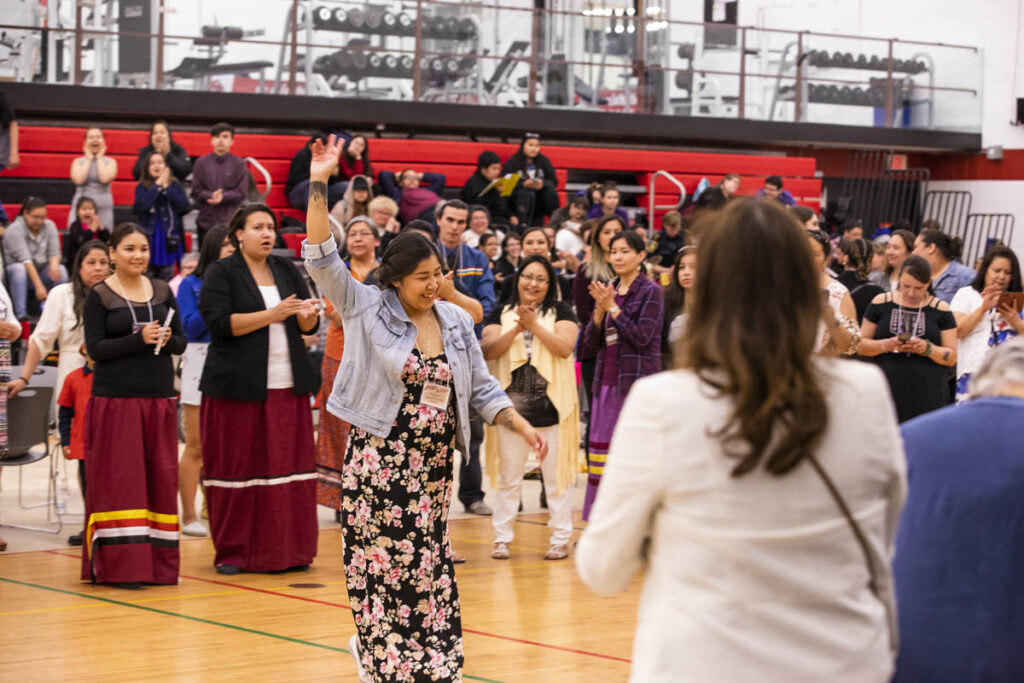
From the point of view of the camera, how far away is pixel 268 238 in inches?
265

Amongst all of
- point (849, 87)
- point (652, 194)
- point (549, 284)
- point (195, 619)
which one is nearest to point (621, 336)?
point (549, 284)

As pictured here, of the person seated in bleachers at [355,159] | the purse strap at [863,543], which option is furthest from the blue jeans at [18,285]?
the purse strap at [863,543]

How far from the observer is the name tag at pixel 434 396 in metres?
4.52

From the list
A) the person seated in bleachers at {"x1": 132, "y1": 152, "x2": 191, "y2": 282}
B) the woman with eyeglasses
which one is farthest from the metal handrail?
the woman with eyeglasses

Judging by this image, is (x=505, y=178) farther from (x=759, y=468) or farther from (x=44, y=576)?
(x=759, y=468)

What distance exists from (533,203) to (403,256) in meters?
10.2

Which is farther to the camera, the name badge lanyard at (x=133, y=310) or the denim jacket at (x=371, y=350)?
the name badge lanyard at (x=133, y=310)

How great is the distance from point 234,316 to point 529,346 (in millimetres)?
1704

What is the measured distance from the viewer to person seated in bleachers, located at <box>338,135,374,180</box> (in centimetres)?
1377

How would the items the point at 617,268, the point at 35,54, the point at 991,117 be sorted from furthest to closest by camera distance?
the point at 991,117
the point at 35,54
the point at 617,268

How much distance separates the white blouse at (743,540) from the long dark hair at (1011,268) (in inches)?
241

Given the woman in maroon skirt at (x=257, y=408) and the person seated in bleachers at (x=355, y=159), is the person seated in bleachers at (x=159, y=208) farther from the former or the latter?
the woman in maroon skirt at (x=257, y=408)

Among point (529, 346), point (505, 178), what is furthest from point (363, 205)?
point (529, 346)

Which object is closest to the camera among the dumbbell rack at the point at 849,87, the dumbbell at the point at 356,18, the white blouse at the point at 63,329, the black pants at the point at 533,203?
the white blouse at the point at 63,329
